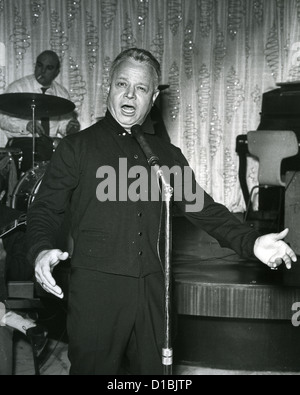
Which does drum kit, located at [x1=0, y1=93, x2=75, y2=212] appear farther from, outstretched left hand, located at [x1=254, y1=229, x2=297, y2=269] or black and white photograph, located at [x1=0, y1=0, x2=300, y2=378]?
outstretched left hand, located at [x1=254, y1=229, x2=297, y2=269]

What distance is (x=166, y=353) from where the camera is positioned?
1351mm

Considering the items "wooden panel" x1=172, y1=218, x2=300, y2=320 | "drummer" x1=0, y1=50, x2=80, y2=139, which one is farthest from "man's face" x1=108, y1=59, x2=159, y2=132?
"drummer" x1=0, y1=50, x2=80, y2=139

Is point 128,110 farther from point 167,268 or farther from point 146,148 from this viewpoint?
point 167,268

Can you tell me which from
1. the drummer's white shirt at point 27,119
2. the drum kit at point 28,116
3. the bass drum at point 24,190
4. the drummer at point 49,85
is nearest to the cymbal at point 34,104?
the drum kit at point 28,116

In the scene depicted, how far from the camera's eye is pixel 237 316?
2.56 metres

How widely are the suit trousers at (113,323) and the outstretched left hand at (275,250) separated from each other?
1.28ft

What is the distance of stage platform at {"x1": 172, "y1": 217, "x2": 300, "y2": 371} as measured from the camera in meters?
2.54

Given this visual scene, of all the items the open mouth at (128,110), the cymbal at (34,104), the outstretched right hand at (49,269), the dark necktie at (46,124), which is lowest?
the outstretched right hand at (49,269)

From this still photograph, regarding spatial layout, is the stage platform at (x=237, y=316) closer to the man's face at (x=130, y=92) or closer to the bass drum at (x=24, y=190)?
the man's face at (x=130, y=92)

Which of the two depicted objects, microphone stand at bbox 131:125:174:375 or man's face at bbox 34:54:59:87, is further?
man's face at bbox 34:54:59:87

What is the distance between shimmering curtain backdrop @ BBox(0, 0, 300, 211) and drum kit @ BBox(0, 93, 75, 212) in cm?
133

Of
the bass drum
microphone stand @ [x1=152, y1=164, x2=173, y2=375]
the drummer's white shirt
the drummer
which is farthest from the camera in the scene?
the drummer

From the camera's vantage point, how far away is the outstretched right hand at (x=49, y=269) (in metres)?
1.34

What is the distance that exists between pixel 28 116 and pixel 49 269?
4096 mm
